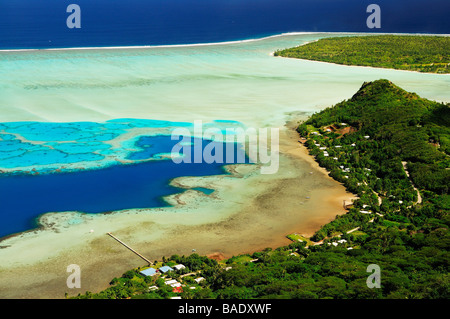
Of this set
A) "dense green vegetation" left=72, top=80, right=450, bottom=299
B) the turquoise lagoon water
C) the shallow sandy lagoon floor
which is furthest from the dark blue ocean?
"dense green vegetation" left=72, top=80, right=450, bottom=299

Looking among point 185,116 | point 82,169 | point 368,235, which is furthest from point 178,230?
point 185,116

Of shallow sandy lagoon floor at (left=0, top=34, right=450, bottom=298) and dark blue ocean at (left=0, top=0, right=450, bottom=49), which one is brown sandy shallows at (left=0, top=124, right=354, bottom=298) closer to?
shallow sandy lagoon floor at (left=0, top=34, right=450, bottom=298)

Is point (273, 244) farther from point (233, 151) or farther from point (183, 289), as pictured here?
point (233, 151)

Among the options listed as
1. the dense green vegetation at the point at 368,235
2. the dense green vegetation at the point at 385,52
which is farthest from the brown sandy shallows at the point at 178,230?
the dense green vegetation at the point at 385,52

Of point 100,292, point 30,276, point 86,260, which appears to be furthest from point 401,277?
point 30,276

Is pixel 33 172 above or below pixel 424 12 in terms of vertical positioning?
below

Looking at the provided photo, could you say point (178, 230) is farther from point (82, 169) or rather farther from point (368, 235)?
point (82, 169)

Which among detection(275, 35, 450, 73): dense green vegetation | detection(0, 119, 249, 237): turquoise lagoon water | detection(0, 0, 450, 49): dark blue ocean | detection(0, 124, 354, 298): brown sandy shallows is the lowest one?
detection(0, 124, 354, 298): brown sandy shallows
